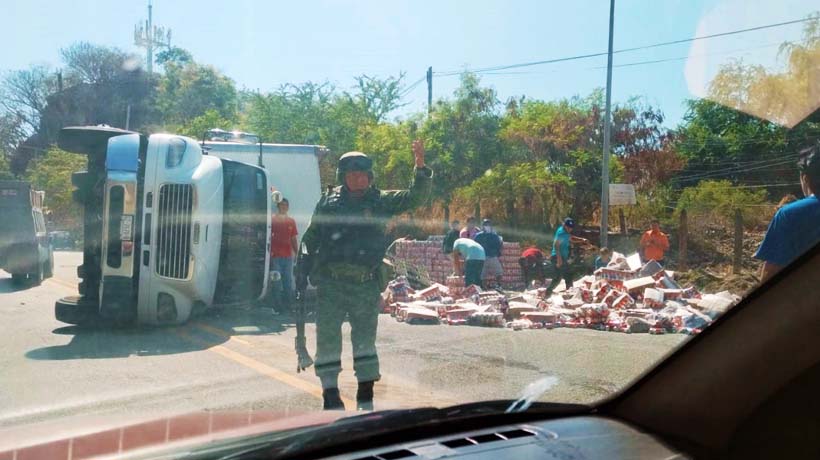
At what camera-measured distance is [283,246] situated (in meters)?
11.6

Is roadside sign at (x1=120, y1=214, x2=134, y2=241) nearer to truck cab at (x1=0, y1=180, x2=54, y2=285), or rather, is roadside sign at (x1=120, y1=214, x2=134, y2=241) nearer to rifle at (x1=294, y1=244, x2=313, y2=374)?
rifle at (x1=294, y1=244, x2=313, y2=374)

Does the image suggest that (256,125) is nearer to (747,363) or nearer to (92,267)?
(92,267)

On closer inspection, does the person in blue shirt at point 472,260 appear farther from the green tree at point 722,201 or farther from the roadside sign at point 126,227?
the roadside sign at point 126,227

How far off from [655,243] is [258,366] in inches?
279

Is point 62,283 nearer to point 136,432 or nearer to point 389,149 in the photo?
point 389,149

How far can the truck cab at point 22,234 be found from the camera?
16.7 m

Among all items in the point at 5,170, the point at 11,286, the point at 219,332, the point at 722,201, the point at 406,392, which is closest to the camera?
the point at 406,392

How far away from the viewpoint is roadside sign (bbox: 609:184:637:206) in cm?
1091

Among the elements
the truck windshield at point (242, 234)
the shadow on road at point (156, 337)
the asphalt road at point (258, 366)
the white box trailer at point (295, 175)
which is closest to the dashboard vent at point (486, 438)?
the asphalt road at point (258, 366)

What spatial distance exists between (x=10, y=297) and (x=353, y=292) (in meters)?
11.6

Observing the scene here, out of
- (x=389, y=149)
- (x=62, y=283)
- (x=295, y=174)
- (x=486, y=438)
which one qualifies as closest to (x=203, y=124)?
(x=295, y=174)

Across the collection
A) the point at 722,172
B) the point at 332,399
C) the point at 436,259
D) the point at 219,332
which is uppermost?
the point at 722,172

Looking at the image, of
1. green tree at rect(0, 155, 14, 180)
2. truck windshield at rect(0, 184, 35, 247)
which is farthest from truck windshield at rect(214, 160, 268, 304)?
truck windshield at rect(0, 184, 35, 247)

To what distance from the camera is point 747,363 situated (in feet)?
7.88
